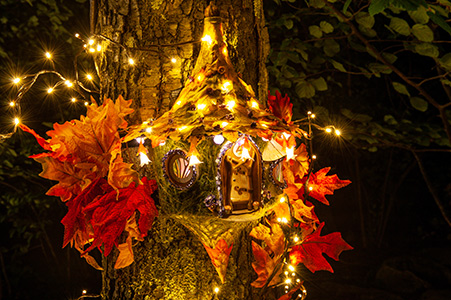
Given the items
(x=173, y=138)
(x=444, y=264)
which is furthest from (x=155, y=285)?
(x=444, y=264)

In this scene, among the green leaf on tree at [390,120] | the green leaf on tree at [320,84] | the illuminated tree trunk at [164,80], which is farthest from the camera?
the green leaf on tree at [390,120]

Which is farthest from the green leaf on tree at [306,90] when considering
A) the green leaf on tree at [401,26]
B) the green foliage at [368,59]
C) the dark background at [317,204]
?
the green leaf on tree at [401,26]

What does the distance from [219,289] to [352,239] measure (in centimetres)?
504

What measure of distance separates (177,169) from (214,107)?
8.2 inches

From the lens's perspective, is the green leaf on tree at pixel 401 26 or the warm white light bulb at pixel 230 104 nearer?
the warm white light bulb at pixel 230 104

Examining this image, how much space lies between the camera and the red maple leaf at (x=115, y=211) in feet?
3.84

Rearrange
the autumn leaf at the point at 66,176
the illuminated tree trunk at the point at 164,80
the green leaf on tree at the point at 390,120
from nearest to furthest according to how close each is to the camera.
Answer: the autumn leaf at the point at 66,176 → the illuminated tree trunk at the point at 164,80 → the green leaf on tree at the point at 390,120

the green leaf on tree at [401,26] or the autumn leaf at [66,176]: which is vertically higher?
the green leaf on tree at [401,26]

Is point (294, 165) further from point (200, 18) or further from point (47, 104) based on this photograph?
point (47, 104)

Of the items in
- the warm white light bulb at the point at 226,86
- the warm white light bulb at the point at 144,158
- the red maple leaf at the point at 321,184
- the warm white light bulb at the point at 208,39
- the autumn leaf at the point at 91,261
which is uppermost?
the warm white light bulb at the point at 208,39

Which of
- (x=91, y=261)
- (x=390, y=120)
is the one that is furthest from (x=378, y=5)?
(x=390, y=120)

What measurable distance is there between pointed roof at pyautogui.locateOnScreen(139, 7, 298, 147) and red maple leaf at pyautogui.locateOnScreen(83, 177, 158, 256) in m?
0.18

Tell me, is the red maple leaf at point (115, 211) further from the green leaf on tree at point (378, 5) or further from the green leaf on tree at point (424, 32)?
the green leaf on tree at point (424, 32)

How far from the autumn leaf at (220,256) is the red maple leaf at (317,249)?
1.00 feet
